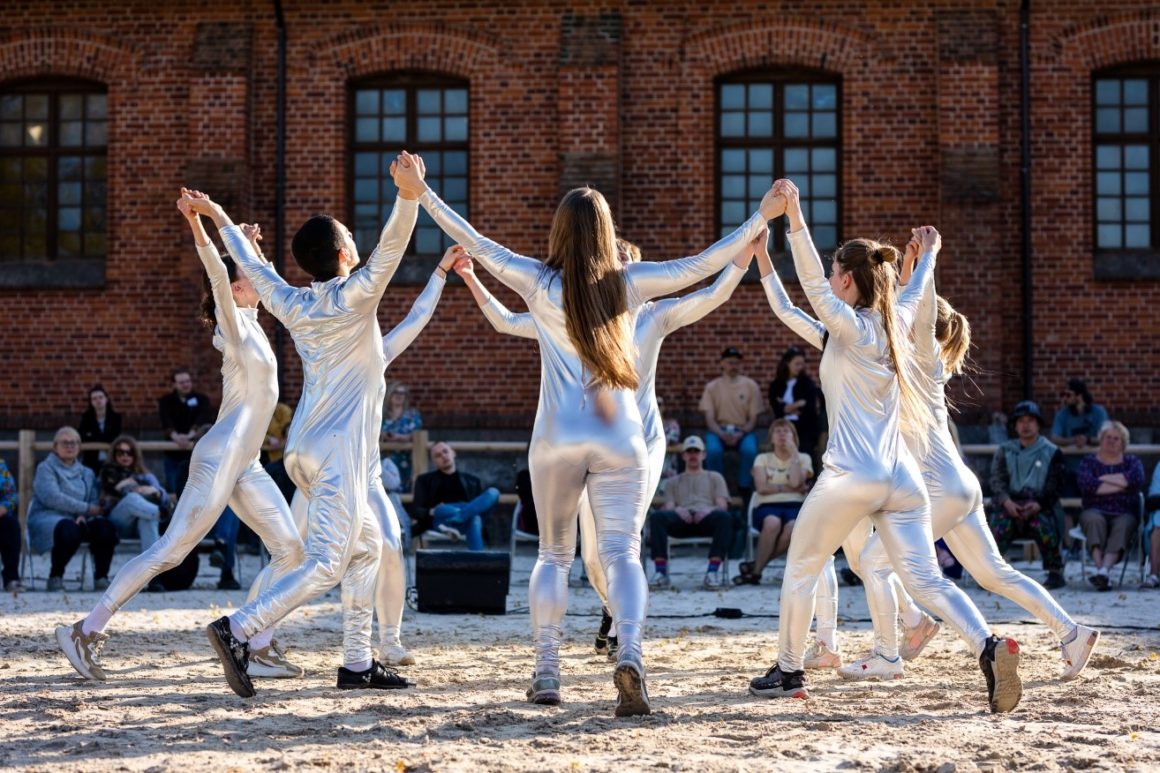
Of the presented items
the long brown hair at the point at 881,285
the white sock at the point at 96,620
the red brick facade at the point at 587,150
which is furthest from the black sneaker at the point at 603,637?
the red brick facade at the point at 587,150

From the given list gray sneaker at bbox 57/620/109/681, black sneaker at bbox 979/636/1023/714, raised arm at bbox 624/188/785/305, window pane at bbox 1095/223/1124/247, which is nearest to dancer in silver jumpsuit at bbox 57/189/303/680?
gray sneaker at bbox 57/620/109/681

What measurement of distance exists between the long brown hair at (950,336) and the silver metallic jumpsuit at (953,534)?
371mm

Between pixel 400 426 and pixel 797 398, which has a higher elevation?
pixel 797 398

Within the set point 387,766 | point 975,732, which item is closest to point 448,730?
point 387,766

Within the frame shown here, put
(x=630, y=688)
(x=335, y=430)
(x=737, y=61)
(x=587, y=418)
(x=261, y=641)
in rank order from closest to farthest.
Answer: (x=630, y=688)
(x=587, y=418)
(x=335, y=430)
(x=261, y=641)
(x=737, y=61)

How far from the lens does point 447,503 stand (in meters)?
15.1

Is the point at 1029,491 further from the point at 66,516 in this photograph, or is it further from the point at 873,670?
the point at 66,516

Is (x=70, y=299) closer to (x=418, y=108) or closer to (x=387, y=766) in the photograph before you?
(x=418, y=108)

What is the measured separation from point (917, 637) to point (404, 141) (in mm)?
13594

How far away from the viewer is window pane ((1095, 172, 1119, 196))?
20.4 metres

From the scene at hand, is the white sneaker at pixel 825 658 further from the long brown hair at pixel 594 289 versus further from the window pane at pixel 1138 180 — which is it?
the window pane at pixel 1138 180

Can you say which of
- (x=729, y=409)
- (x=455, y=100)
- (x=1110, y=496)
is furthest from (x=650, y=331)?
(x=455, y=100)

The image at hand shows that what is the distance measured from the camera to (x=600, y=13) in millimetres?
20297

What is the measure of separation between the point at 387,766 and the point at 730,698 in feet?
7.28
